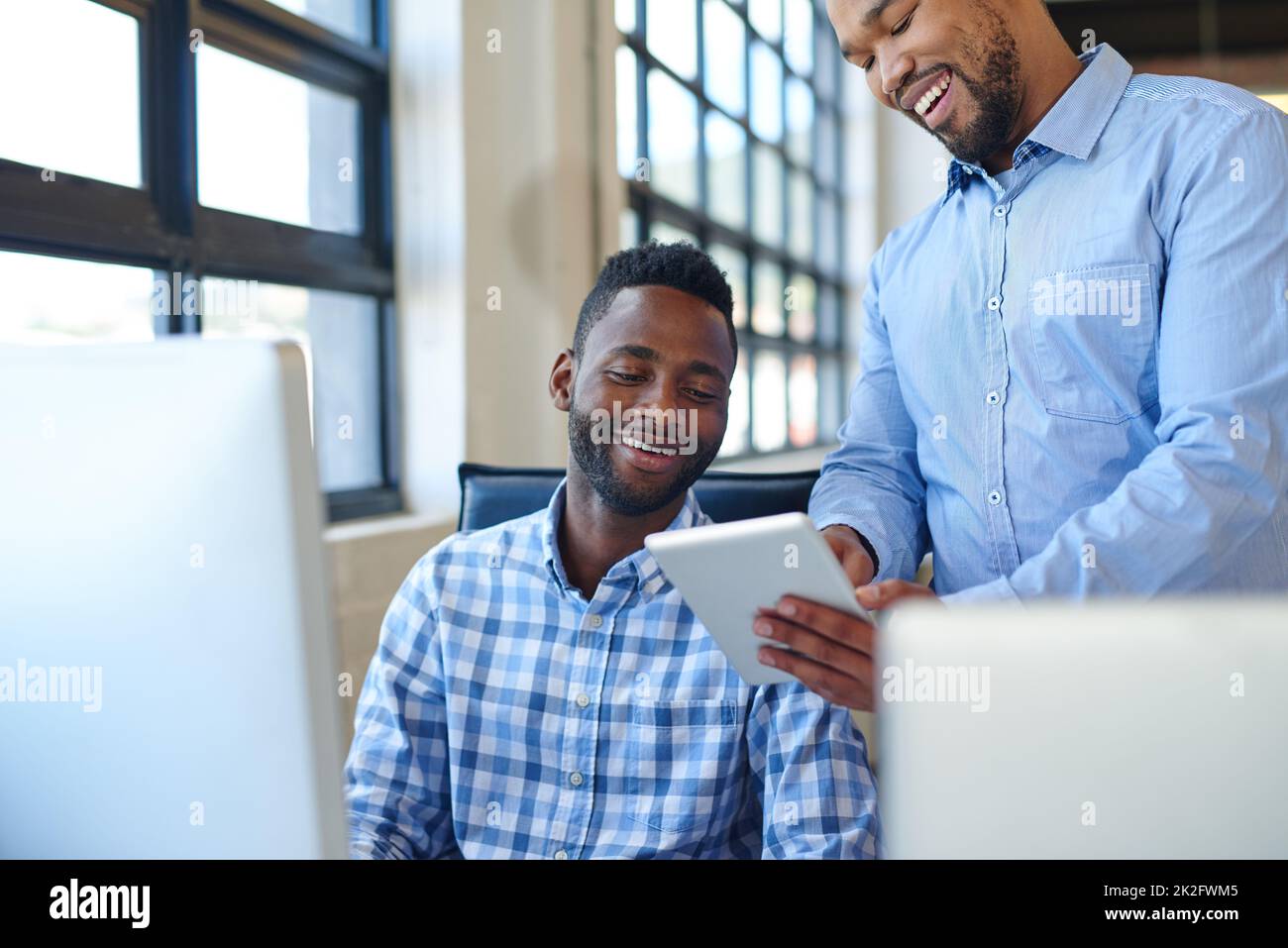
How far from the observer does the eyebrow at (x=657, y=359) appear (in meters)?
1.31

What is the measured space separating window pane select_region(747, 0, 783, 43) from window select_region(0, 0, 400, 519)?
286 centimetres

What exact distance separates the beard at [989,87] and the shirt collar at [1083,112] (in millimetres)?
40

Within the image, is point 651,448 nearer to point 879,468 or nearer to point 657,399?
point 657,399

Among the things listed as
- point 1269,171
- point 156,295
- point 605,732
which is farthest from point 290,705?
point 156,295

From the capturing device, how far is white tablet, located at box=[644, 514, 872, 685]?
0.77m

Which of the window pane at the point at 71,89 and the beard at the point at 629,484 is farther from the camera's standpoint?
the window pane at the point at 71,89

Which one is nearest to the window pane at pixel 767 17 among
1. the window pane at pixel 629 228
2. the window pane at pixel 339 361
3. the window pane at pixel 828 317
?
the window pane at pixel 828 317

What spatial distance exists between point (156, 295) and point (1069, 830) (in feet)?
6.14

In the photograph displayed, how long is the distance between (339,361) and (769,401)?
9.57ft

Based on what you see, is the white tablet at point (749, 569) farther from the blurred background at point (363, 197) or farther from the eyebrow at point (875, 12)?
the eyebrow at point (875, 12)

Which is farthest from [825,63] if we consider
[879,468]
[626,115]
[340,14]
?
[879,468]

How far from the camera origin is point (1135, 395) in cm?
121

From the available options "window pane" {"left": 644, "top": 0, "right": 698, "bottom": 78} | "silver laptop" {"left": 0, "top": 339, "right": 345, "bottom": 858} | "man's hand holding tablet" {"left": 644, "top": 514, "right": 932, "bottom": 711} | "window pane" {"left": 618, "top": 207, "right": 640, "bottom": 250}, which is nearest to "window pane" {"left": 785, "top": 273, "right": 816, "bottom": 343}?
"window pane" {"left": 644, "top": 0, "right": 698, "bottom": 78}
